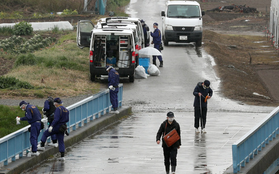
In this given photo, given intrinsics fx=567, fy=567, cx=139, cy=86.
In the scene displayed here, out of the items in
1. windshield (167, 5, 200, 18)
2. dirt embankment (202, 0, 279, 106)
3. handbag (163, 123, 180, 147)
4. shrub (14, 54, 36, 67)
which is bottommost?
dirt embankment (202, 0, 279, 106)

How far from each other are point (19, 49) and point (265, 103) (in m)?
18.2

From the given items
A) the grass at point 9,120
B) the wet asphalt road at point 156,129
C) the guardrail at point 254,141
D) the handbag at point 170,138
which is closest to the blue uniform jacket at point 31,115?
the wet asphalt road at point 156,129

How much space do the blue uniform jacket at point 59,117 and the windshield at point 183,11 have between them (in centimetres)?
2293

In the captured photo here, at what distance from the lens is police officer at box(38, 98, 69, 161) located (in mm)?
12016

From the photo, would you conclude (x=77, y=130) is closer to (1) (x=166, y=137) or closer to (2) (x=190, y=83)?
(1) (x=166, y=137)

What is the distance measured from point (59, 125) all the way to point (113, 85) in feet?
17.4

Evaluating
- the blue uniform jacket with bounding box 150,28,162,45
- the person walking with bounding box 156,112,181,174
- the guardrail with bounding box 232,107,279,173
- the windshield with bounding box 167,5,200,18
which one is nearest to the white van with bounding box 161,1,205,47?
the windshield with bounding box 167,5,200,18

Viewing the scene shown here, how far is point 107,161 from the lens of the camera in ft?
39.4

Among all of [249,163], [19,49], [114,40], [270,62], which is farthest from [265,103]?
[19,49]

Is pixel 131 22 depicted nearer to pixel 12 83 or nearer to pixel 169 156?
pixel 12 83

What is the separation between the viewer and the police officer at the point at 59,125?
1202 cm

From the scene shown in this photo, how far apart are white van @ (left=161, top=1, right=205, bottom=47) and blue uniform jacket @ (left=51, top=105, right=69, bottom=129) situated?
72.7 feet

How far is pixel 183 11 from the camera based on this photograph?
34.6 metres

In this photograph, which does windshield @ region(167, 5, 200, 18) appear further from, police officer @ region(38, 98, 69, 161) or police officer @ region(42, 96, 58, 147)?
police officer @ region(38, 98, 69, 161)
